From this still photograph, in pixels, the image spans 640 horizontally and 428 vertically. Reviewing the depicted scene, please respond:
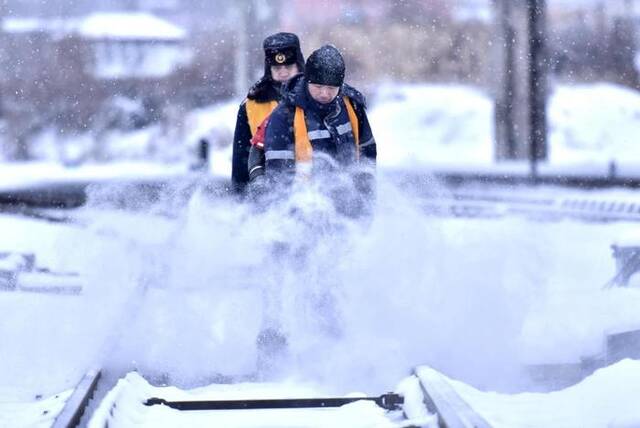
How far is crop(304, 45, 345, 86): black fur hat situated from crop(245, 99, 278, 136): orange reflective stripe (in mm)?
744

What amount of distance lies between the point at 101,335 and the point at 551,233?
8.21m

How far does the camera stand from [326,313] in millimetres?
6902

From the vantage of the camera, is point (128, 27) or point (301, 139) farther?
point (128, 27)

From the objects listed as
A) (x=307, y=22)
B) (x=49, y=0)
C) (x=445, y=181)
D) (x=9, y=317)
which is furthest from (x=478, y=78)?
(x=9, y=317)

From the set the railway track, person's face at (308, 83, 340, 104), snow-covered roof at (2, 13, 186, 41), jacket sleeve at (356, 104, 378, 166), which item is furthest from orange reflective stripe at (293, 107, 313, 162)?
snow-covered roof at (2, 13, 186, 41)

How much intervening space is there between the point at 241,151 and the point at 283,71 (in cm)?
59

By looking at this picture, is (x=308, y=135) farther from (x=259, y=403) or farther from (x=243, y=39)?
(x=243, y=39)

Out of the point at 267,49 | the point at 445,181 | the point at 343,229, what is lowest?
the point at 445,181

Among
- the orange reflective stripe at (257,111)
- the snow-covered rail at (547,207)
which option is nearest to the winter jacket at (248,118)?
the orange reflective stripe at (257,111)

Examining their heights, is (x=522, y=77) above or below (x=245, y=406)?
above

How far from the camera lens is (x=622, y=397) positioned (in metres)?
5.56

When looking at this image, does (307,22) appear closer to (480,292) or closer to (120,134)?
(120,134)

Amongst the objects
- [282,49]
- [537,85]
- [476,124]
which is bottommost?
[476,124]

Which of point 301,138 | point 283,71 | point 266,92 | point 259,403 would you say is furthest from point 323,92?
point 259,403
